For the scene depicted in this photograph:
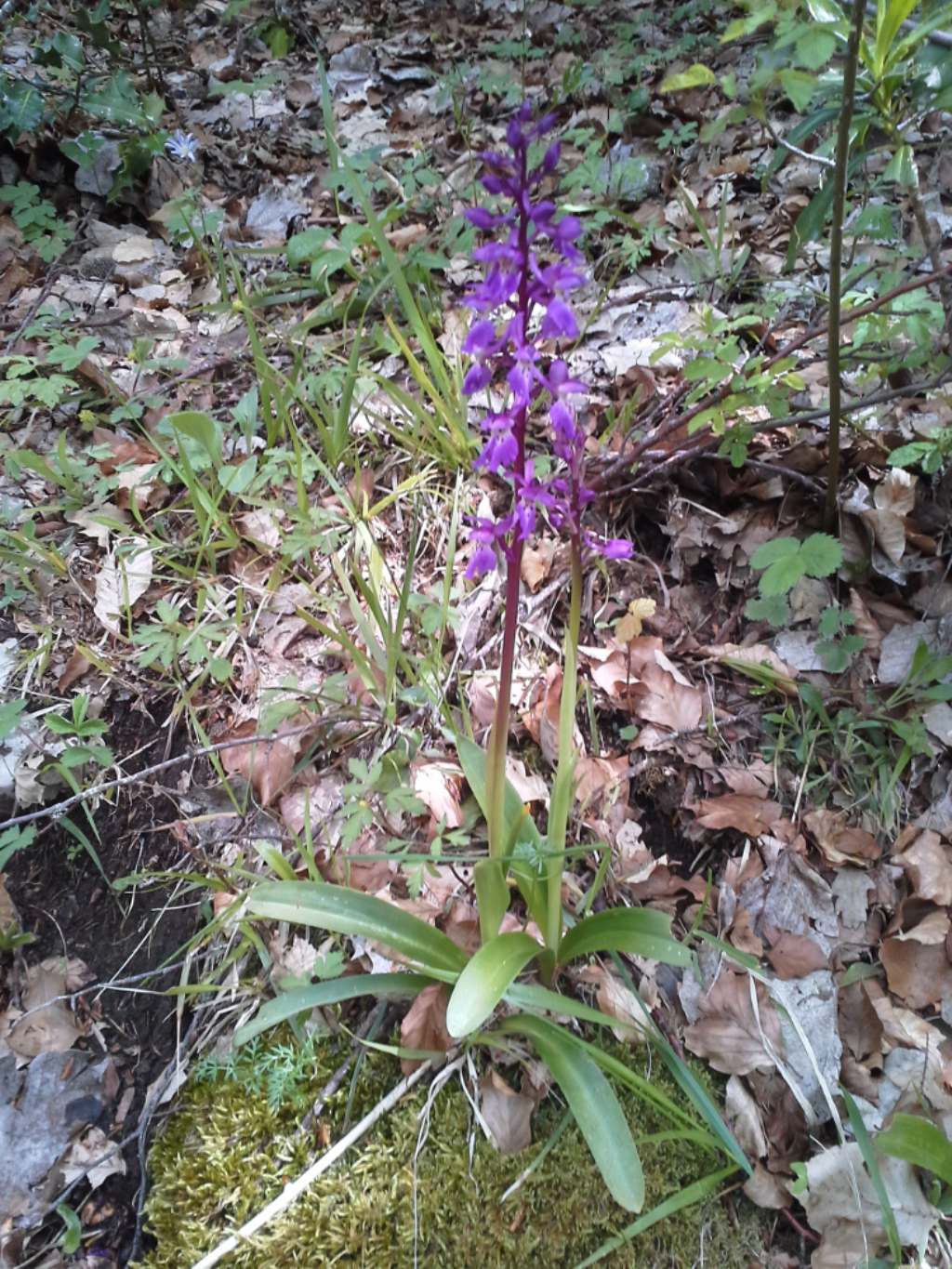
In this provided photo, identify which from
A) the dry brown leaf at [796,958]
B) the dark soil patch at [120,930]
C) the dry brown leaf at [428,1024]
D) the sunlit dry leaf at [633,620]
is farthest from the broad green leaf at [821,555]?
the dark soil patch at [120,930]

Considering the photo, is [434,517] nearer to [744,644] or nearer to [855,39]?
[744,644]

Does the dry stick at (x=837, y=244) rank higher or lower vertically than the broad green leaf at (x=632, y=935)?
higher

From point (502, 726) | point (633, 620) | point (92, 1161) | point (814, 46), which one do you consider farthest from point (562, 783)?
point (814, 46)

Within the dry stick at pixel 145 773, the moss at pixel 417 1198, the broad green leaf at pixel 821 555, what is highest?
the broad green leaf at pixel 821 555

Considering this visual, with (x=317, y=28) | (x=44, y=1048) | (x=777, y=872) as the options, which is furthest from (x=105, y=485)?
(x=317, y=28)

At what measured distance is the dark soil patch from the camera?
1.69 meters

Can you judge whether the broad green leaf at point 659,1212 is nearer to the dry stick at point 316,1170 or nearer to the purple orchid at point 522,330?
the dry stick at point 316,1170

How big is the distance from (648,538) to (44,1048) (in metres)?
1.91

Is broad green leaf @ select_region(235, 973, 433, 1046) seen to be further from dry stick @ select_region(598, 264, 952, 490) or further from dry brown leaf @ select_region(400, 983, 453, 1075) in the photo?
dry stick @ select_region(598, 264, 952, 490)

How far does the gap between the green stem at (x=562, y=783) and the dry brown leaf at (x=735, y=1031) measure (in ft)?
1.14

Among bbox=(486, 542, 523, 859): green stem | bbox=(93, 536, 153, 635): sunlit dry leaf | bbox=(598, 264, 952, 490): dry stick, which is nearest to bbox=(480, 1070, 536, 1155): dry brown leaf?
bbox=(486, 542, 523, 859): green stem

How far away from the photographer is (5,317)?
3178 millimetres

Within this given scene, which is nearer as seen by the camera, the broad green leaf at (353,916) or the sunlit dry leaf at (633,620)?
the broad green leaf at (353,916)

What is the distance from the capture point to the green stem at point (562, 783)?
1417mm
